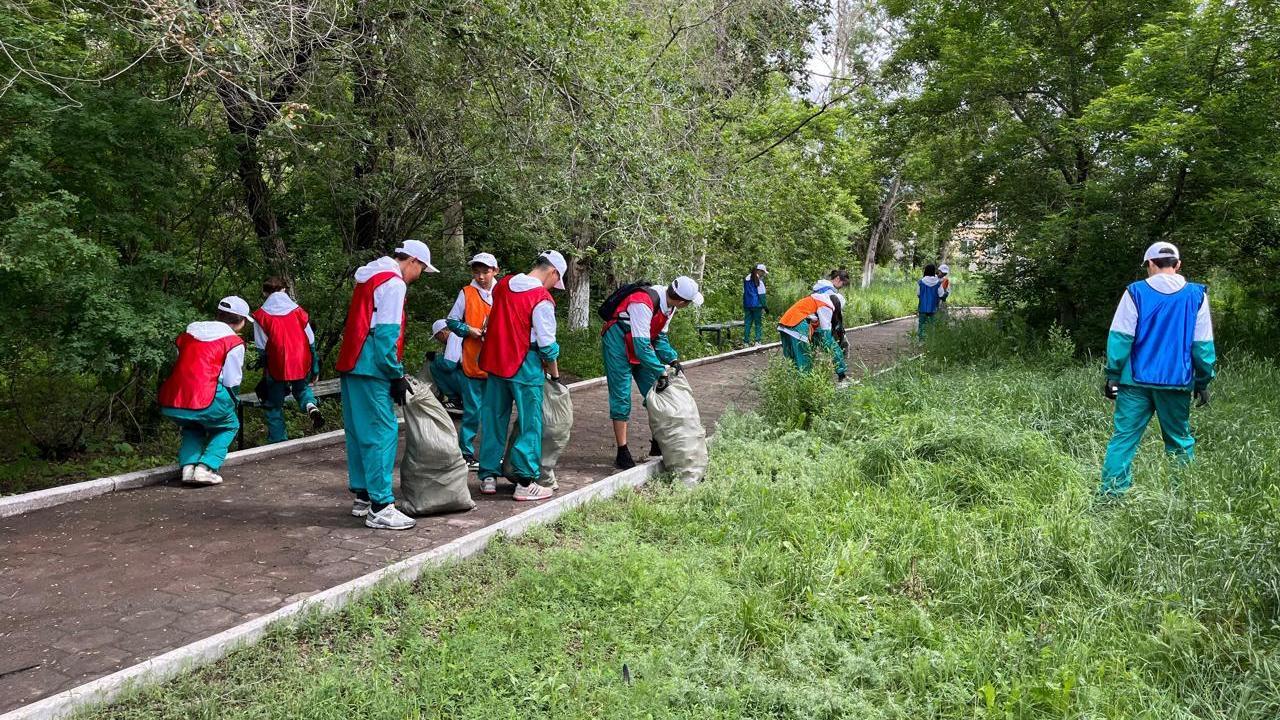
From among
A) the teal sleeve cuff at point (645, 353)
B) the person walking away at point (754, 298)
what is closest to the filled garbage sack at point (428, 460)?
the teal sleeve cuff at point (645, 353)

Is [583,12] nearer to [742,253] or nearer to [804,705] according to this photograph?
[804,705]

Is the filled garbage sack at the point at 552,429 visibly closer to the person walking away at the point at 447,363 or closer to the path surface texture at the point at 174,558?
the path surface texture at the point at 174,558

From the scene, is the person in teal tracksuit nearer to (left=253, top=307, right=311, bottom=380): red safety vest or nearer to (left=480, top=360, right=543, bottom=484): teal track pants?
(left=480, top=360, right=543, bottom=484): teal track pants

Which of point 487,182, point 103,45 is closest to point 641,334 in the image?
point 487,182

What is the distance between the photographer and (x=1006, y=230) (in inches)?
571

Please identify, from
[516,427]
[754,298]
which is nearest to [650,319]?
[516,427]

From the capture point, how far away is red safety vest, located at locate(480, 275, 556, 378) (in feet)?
20.8

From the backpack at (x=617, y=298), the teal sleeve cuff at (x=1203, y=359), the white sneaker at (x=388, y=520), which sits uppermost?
the backpack at (x=617, y=298)

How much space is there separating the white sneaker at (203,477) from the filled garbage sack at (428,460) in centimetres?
175

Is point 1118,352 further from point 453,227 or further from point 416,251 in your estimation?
point 453,227

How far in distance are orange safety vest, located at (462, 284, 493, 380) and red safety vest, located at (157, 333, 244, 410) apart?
1.90m

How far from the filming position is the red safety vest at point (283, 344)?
311 inches

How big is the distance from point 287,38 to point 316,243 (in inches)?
104

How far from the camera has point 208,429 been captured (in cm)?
668
